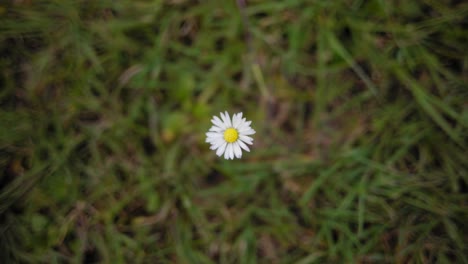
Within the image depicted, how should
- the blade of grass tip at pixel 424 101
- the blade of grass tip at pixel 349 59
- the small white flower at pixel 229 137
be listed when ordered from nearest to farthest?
the small white flower at pixel 229 137, the blade of grass tip at pixel 424 101, the blade of grass tip at pixel 349 59

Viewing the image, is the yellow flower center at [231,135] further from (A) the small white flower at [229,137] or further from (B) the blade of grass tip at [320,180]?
(B) the blade of grass tip at [320,180]

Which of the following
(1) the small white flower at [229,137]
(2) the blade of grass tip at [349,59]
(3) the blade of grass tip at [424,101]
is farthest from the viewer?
(2) the blade of grass tip at [349,59]

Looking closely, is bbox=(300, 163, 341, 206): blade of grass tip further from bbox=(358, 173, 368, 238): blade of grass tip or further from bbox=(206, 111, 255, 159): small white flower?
bbox=(206, 111, 255, 159): small white flower

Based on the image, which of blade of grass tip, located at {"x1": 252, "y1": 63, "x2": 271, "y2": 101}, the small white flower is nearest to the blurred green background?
blade of grass tip, located at {"x1": 252, "y1": 63, "x2": 271, "y2": 101}

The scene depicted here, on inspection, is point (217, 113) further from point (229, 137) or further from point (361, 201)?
point (361, 201)

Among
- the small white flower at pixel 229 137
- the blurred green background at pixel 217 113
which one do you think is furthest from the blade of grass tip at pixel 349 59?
the small white flower at pixel 229 137

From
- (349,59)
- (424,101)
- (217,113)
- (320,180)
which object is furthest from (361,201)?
(217,113)
